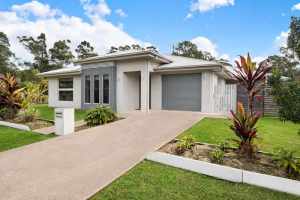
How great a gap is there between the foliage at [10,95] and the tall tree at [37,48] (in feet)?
119

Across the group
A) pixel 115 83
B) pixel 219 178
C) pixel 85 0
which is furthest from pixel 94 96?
pixel 219 178

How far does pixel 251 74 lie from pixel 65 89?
18.6m

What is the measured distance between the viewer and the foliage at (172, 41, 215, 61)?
147 ft

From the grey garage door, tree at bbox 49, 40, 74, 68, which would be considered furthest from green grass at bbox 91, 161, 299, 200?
tree at bbox 49, 40, 74, 68

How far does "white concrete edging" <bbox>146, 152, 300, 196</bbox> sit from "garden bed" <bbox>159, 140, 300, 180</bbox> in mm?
381

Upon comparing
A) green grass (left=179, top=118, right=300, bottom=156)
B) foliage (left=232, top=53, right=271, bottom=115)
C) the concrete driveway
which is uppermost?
foliage (left=232, top=53, right=271, bottom=115)

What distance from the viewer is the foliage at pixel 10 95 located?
41.9ft

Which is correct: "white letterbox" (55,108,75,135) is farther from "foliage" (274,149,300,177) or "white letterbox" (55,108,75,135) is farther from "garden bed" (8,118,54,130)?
"foliage" (274,149,300,177)

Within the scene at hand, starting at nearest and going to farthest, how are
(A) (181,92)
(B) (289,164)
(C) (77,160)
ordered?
(B) (289,164)
(C) (77,160)
(A) (181,92)

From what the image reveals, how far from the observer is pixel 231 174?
5.06 metres

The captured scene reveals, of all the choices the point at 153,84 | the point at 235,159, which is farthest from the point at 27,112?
the point at 235,159

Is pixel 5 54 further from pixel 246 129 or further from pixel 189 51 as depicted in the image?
pixel 246 129

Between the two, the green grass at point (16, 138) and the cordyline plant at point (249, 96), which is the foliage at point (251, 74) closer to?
the cordyline plant at point (249, 96)

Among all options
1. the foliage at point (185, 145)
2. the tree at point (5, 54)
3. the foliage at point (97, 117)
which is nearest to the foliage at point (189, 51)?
the tree at point (5, 54)
